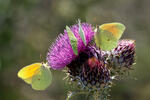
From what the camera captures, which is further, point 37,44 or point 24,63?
point 37,44

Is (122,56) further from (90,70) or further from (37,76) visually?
(37,76)

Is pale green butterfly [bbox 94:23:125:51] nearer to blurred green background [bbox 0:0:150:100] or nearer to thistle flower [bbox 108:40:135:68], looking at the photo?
thistle flower [bbox 108:40:135:68]

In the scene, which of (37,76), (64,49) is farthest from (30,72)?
(64,49)

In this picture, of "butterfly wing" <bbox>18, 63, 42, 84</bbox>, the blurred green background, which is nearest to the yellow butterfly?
"butterfly wing" <bbox>18, 63, 42, 84</bbox>

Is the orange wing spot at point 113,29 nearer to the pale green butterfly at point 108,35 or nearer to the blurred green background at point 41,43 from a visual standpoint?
the pale green butterfly at point 108,35
